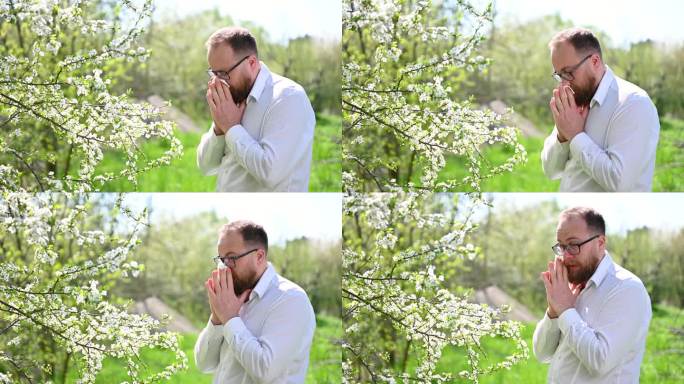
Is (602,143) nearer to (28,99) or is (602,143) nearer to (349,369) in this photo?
(349,369)

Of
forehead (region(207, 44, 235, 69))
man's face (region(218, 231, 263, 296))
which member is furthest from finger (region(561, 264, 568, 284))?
forehead (region(207, 44, 235, 69))

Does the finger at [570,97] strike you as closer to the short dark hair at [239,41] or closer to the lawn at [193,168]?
the lawn at [193,168]

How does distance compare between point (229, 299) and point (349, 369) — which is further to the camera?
point (349, 369)

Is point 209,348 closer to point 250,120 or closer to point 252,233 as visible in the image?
point 252,233

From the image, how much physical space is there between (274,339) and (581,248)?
1316 millimetres

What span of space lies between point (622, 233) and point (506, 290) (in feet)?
1.94

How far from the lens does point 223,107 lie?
17.7 feet

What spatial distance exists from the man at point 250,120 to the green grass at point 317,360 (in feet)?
2.54

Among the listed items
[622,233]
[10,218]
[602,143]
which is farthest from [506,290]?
[10,218]

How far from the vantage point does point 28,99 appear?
A: 5.92 m

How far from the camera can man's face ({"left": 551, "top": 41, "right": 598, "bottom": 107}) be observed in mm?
5406

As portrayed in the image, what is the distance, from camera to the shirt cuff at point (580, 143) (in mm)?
5297

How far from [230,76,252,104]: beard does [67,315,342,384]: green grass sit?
113cm

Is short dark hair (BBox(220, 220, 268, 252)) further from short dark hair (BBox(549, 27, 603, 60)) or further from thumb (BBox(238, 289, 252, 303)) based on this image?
short dark hair (BBox(549, 27, 603, 60))
